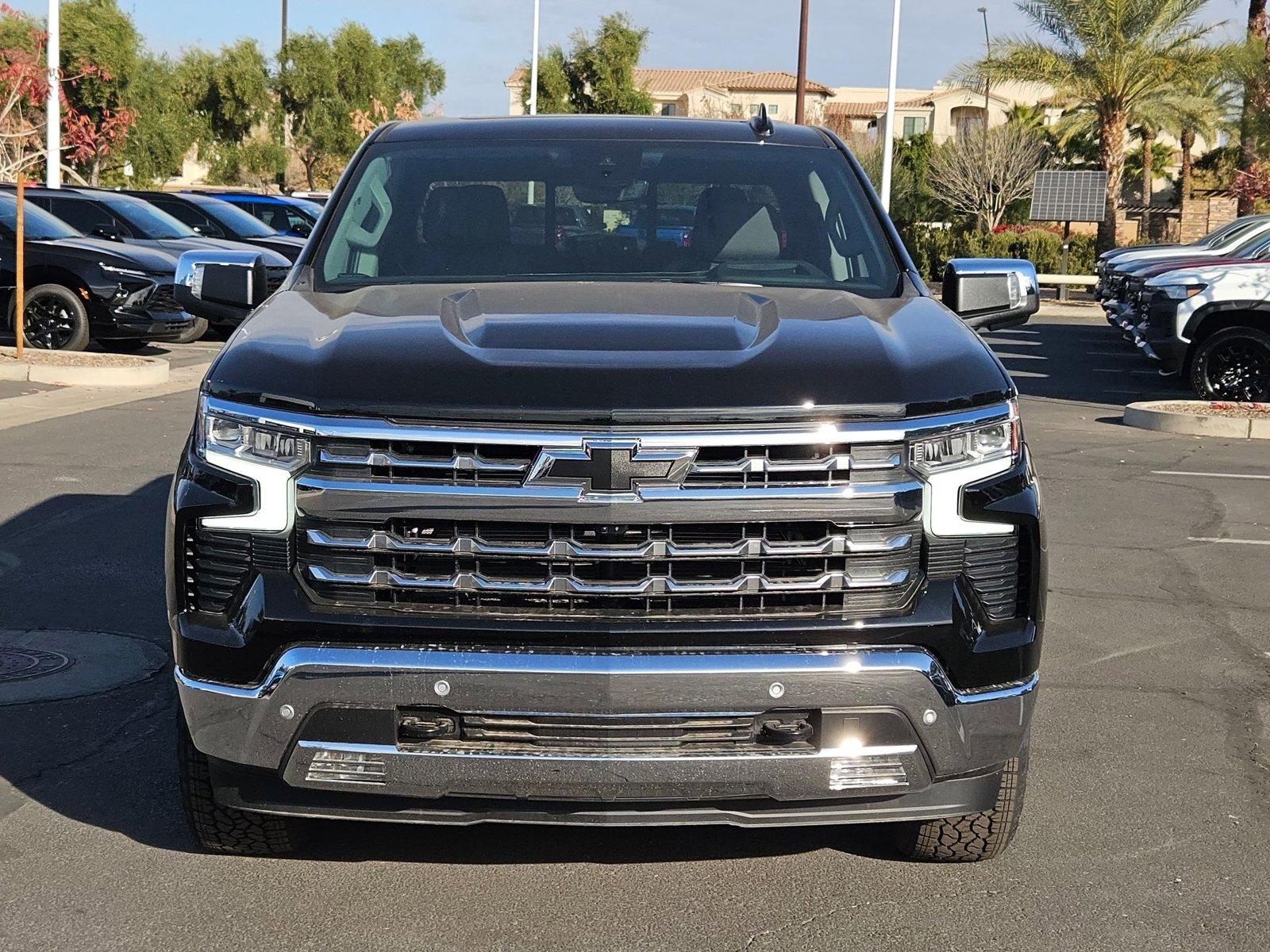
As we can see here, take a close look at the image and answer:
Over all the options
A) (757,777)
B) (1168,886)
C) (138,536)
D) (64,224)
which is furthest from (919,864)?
(64,224)

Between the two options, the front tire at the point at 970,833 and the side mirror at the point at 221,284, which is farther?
the side mirror at the point at 221,284

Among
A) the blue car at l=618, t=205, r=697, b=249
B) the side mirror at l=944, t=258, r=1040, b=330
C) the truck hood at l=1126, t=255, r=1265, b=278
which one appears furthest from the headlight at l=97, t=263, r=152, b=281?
the side mirror at l=944, t=258, r=1040, b=330

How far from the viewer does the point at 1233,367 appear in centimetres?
1603

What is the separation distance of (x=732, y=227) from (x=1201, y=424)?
10078 millimetres

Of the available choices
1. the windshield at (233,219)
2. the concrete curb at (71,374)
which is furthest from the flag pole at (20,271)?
the windshield at (233,219)

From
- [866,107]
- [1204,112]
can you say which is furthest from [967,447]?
[866,107]

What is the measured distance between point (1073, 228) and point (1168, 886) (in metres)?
54.6

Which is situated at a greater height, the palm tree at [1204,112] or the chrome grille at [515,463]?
the palm tree at [1204,112]

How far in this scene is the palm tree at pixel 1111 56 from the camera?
116 feet

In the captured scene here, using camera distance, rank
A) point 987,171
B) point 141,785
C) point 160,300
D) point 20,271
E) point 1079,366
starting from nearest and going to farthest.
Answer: point 141,785 → point 20,271 → point 160,300 → point 1079,366 → point 987,171

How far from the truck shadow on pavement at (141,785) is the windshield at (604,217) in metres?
1.55

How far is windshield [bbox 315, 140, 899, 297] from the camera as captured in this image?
5.00 m

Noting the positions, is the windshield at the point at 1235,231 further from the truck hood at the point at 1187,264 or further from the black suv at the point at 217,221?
the black suv at the point at 217,221

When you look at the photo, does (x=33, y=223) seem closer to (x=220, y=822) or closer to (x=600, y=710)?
(x=220, y=822)
